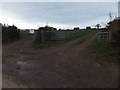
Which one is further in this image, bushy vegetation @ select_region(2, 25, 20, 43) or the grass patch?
bushy vegetation @ select_region(2, 25, 20, 43)

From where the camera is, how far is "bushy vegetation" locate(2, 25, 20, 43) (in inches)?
1256

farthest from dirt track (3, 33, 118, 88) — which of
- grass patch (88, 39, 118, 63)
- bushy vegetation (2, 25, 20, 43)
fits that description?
bushy vegetation (2, 25, 20, 43)

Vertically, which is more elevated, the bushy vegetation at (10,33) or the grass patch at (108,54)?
the bushy vegetation at (10,33)

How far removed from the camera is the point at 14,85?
1047 centimetres

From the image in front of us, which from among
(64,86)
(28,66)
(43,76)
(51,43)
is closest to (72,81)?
(64,86)

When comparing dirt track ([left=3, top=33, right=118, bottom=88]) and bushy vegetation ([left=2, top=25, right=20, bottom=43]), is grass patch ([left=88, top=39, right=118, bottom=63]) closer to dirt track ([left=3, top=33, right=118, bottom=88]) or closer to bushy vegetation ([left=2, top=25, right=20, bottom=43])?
dirt track ([left=3, top=33, right=118, bottom=88])

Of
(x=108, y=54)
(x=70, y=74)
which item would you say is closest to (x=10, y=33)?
(x=108, y=54)

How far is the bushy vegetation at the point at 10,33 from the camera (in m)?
31.9

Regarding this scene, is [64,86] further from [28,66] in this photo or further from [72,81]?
[28,66]

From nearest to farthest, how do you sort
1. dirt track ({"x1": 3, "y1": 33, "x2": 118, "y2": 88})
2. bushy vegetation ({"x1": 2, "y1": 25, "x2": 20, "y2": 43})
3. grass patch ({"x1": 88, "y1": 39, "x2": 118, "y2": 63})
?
dirt track ({"x1": 3, "y1": 33, "x2": 118, "y2": 88}) < grass patch ({"x1": 88, "y1": 39, "x2": 118, "y2": 63}) < bushy vegetation ({"x1": 2, "y1": 25, "x2": 20, "y2": 43})

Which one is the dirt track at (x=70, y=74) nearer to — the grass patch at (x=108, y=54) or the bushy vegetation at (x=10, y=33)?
the grass patch at (x=108, y=54)

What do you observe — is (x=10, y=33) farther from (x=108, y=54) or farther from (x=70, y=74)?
(x=70, y=74)

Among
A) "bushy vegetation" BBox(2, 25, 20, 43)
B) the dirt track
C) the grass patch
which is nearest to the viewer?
the dirt track

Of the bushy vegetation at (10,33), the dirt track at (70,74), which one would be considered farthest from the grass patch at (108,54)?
the bushy vegetation at (10,33)
